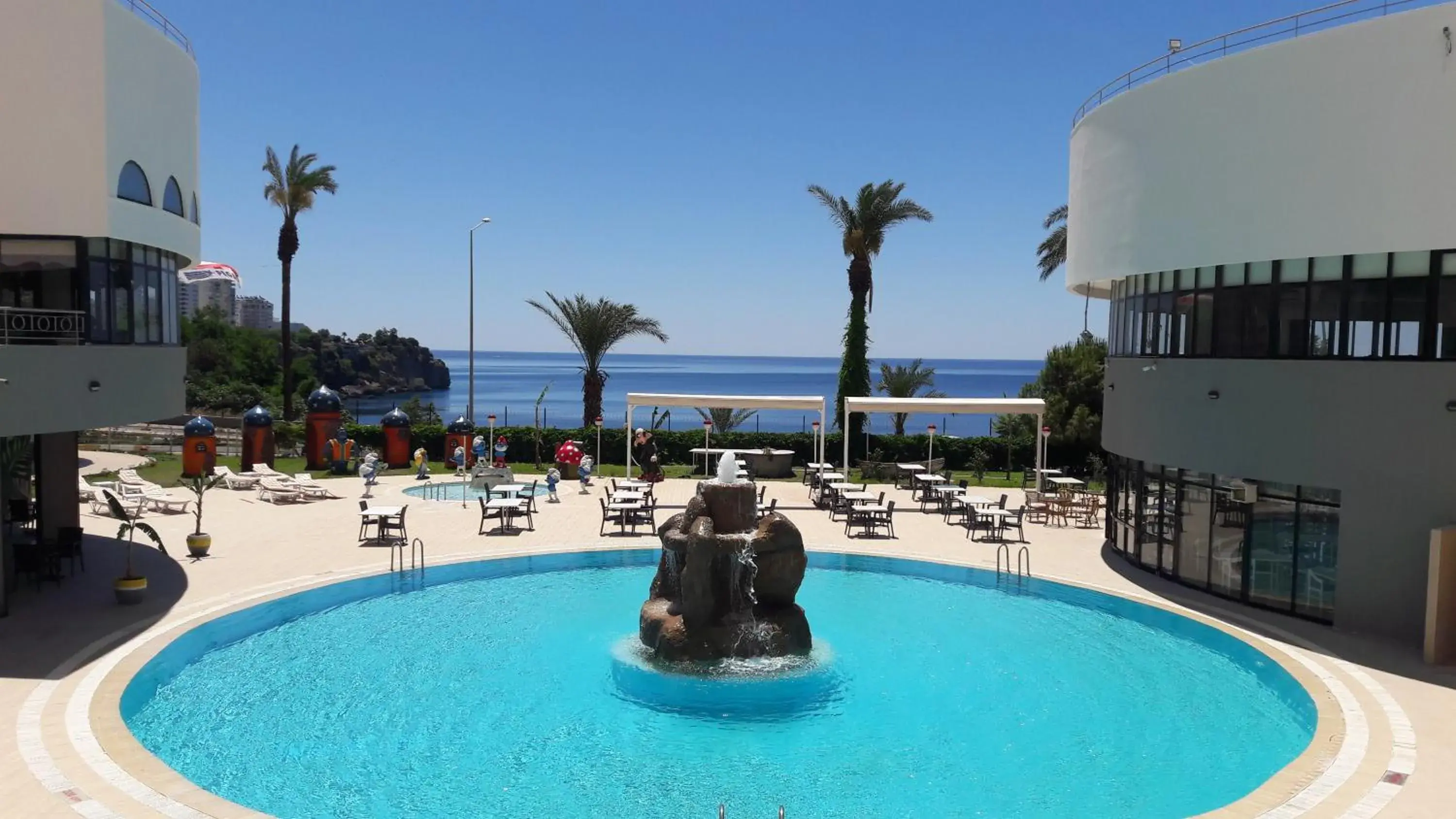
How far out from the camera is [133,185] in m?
17.5

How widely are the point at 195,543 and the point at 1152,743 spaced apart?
1869 centimetres

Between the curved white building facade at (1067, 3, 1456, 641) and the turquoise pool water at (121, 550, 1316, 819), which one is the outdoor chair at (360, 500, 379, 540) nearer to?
the turquoise pool water at (121, 550, 1316, 819)

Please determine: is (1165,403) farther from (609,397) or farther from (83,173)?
(609,397)

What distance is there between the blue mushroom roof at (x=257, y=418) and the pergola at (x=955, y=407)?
67.2 feet

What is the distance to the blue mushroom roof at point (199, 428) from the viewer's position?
33344mm

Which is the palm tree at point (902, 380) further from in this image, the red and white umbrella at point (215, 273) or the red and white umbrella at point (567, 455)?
the red and white umbrella at point (215, 273)

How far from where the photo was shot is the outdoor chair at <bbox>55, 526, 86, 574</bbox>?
62.3 feet

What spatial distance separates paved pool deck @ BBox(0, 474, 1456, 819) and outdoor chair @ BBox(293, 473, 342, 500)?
2.00 ft

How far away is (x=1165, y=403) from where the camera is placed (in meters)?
20.1

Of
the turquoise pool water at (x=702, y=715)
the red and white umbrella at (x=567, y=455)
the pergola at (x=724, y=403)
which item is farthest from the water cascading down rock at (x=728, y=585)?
the red and white umbrella at (x=567, y=455)

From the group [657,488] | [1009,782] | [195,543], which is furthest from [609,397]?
[1009,782]

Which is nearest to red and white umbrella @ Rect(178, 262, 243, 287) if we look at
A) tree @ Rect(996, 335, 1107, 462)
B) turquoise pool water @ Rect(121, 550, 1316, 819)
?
turquoise pool water @ Rect(121, 550, 1316, 819)

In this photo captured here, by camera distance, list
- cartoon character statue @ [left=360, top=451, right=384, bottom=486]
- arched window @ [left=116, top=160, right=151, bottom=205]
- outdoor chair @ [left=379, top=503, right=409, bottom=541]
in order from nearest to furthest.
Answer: arched window @ [left=116, top=160, right=151, bottom=205], outdoor chair @ [left=379, top=503, right=409, bottom=541], cartoon character statue @ [left=360, top=451, right=384, bottom=486]

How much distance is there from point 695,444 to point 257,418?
16328mm
